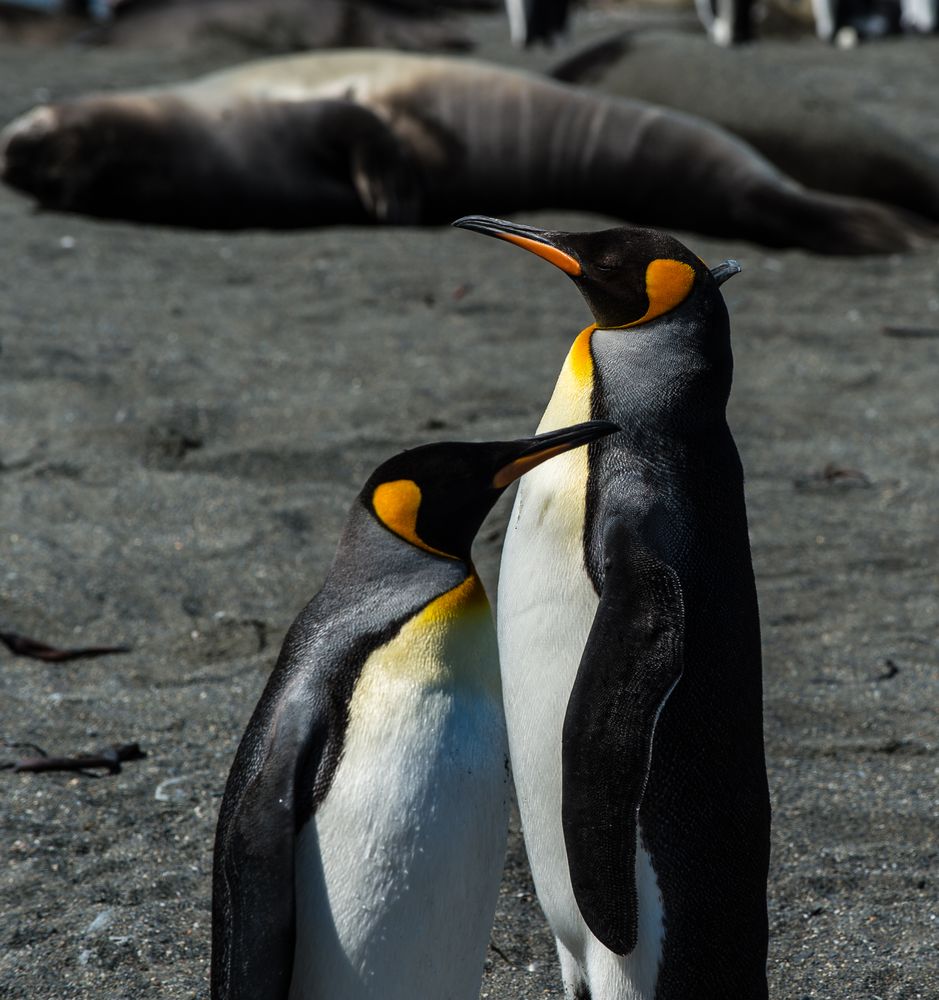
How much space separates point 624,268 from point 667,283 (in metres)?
0.07

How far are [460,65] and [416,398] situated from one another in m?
3.43

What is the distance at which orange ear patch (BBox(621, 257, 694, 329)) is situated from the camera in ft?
7.32

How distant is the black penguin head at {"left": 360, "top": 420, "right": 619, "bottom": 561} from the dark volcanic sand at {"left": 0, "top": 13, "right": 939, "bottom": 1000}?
766 millimetres

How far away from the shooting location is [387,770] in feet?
6.49

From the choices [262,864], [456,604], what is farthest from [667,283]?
[262,864]

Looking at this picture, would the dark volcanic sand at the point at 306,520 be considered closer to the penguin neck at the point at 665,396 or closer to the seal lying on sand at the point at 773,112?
the seal lying on sand at the point at 773,112

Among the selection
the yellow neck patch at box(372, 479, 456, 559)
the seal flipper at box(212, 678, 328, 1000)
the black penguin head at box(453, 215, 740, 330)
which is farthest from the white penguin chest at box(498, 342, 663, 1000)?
the seal flipper at box(212, 678, 328, 1000)

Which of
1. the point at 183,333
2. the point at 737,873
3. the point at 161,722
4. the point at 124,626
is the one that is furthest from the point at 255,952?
the point at 183,333

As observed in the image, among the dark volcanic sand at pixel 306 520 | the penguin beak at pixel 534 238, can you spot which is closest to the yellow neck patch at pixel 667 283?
the penguin beak at pixel 534 238

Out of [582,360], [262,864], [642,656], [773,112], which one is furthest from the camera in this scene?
[773,112]

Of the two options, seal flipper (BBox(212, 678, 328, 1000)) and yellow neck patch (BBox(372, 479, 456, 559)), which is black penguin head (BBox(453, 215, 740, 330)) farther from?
seal flipper (BBox(212, 678, 328, 1000))

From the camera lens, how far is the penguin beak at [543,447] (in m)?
2.04

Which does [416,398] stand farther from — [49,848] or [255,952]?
[255,952]

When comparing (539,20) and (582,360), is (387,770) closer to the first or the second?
(582,360)
